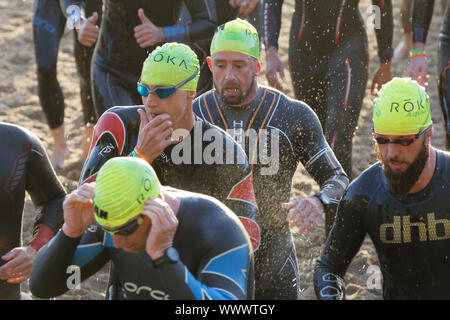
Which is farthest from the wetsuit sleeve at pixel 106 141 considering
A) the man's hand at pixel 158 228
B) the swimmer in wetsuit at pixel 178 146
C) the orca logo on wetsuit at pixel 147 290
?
the man's hand at pixel 158 228

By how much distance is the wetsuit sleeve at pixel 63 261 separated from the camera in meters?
3.74

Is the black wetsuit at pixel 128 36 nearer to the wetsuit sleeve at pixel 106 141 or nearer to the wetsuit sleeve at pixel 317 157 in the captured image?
the wetsuit sleeve at pixel 317 157

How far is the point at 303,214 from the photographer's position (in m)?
4.47

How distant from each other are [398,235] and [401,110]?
0.63 m

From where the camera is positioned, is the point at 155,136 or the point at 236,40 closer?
the point at 155,136

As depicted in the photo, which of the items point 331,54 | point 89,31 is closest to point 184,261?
point 331,54

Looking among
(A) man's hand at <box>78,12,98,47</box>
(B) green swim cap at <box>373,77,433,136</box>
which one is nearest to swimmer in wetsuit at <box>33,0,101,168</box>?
(A) man's hand at <box>78,12,98,47</box>

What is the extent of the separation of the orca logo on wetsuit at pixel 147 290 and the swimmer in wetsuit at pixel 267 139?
1.64 metres

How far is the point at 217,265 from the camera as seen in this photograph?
3.54 m

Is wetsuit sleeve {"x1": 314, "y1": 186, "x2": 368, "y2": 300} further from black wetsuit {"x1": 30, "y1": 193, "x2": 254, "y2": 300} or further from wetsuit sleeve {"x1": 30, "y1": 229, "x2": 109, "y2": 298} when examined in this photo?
wetsuit sleeve {"x1": 30, "y1": 229, "x2": 109, "y2": 298}

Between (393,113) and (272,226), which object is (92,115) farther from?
(393,113)

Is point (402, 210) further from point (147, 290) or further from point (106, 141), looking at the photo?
point (106, 141)

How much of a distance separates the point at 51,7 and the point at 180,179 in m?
4.08

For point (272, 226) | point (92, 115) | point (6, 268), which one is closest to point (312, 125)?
point (272, 226)
